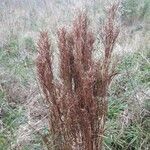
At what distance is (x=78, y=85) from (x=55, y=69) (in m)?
1.87

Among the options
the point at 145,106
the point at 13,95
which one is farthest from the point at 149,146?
the point at 13,95

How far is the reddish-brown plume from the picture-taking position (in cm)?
229

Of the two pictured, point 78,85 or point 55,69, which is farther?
point 55,69

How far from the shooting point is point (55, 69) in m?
4.20

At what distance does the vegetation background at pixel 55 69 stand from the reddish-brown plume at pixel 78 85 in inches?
14.6

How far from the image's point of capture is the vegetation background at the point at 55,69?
3611 mm

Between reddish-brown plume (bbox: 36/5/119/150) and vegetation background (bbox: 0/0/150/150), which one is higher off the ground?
reddish-brown plume (bbox: 36/5/119/150)

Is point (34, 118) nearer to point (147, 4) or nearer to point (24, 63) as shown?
point (24, 63)

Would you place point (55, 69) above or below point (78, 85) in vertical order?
below

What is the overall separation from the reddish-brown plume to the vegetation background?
1.22ft

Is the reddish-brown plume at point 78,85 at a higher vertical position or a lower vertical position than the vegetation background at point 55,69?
higher

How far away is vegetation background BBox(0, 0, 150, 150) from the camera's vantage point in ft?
11.8

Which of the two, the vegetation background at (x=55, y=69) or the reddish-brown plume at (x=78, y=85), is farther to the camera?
the vegetation background at (x=55, y=69)

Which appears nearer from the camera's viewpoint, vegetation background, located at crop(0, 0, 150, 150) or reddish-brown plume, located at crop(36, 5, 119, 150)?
reddish-brown plume, located at crop(36, 5, 119, 150)
